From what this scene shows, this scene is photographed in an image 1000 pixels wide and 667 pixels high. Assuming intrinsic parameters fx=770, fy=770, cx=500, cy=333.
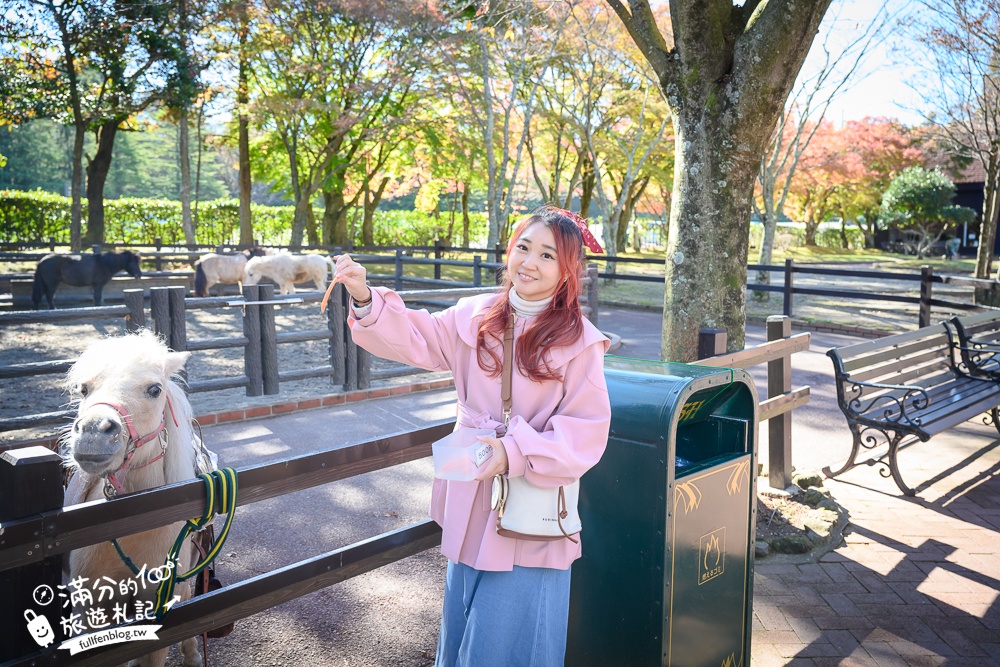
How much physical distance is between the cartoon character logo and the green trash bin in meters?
1.61

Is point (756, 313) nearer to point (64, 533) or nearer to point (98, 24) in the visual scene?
→ point (64, 533)

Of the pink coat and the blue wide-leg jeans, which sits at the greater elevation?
the pink coat

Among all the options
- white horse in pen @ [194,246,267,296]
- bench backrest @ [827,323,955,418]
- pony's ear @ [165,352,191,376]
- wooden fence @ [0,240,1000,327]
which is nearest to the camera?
pony's ear @ [165,352,191,376]

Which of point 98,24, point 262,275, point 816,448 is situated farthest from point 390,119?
point 816,448

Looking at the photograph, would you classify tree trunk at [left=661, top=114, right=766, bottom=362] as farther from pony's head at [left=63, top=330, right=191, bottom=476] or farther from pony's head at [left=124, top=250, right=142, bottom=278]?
pony's head at [left=124, top=250, right=142, bottom=278]

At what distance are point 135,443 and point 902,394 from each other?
18.6 feet

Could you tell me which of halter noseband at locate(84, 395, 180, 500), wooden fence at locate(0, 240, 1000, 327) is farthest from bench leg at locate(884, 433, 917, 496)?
halter noseband at locate(84, 395, 180, 500)

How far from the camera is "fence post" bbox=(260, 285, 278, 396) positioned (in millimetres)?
7449

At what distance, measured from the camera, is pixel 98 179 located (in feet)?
67.9

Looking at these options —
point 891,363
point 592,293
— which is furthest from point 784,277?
point 891,363

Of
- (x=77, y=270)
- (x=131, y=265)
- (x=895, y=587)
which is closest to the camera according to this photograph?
(x=895, y=587)

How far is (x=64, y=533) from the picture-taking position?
1839 mm

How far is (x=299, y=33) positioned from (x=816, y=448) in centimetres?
2004

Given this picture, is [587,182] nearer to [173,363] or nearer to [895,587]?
[895,587]
